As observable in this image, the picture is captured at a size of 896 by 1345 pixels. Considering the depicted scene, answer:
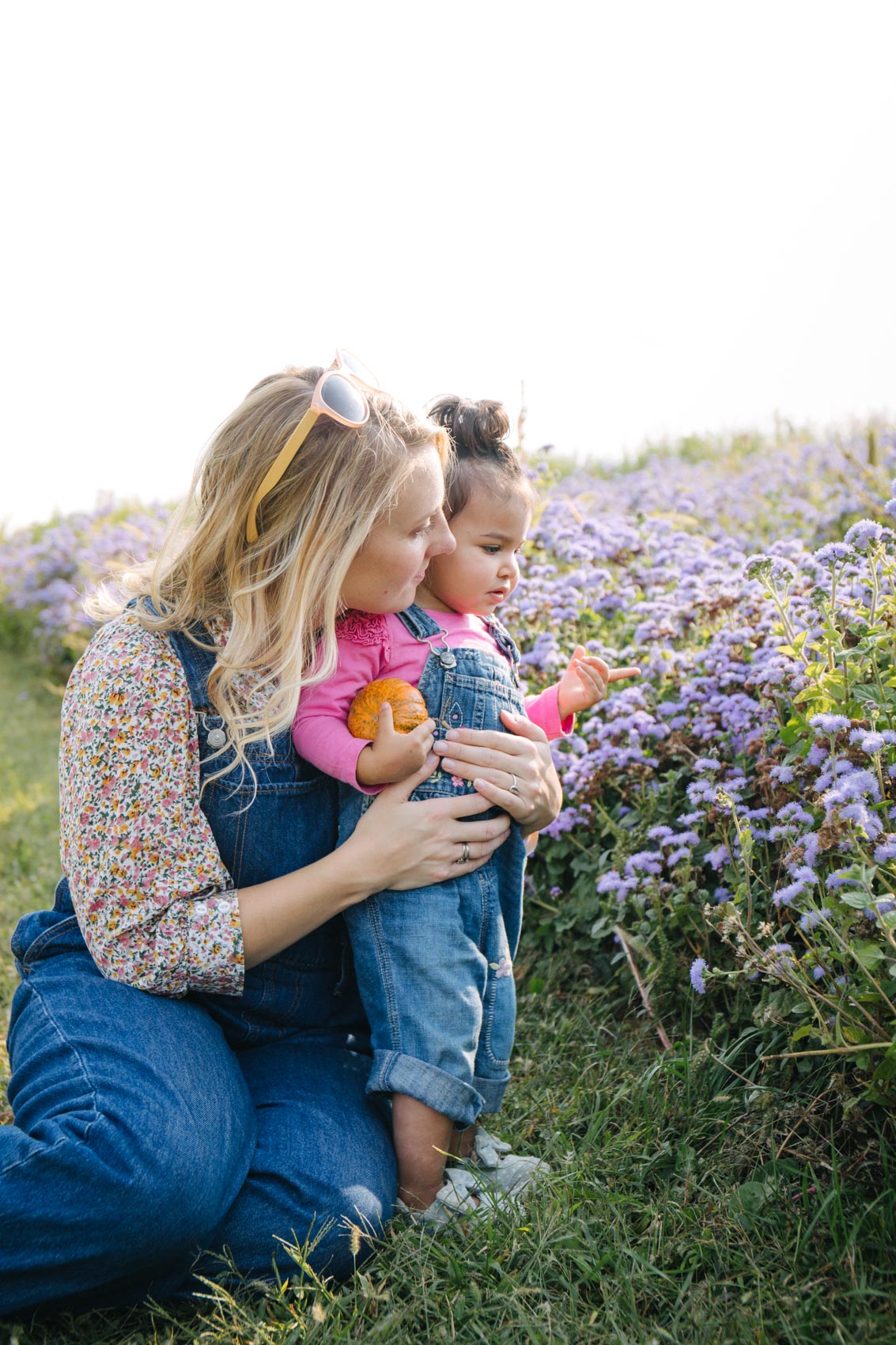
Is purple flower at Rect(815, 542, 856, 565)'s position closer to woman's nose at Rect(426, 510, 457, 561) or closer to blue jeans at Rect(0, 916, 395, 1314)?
woman's nose at Rect(426, 510, 457, 561)

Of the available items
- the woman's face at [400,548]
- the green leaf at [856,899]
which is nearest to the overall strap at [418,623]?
the woman's face at [400,548]

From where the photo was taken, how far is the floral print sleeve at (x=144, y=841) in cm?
194

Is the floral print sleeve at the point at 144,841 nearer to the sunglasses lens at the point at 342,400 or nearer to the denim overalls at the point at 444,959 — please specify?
the denim overalls at the point at 444,959

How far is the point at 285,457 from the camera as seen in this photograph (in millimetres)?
2010

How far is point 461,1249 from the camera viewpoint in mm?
1949

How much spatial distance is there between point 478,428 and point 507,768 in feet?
2.54

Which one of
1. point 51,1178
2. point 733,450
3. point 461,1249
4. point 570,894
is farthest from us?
point 733,450

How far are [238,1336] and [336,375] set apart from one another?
67.5 inches

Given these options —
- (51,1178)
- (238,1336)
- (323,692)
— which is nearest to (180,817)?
(323,692)

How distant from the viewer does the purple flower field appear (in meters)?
1.91

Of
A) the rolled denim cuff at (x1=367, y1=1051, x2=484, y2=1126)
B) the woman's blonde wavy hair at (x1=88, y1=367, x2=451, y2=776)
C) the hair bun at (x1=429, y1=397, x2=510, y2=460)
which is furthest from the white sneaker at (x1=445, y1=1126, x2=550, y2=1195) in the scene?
the hair bun at (x1=429, y1=397, x2=510, y2=460)

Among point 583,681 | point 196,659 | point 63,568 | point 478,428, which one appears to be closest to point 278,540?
point 196,659

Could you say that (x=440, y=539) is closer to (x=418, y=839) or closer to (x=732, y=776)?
(x=418, y=839)

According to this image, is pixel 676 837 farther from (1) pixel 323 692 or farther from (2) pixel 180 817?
(2) pixel 180 817
